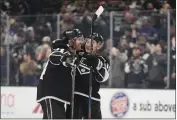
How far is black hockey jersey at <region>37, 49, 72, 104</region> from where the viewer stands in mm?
5828

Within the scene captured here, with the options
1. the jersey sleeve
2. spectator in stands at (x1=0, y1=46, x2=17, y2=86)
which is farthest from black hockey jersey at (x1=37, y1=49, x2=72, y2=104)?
spectator in stands at (x1=0, y1=46, x2=17, y2=86)

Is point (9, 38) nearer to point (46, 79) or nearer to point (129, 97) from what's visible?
point (129, 97)

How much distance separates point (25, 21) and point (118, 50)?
1.92 m

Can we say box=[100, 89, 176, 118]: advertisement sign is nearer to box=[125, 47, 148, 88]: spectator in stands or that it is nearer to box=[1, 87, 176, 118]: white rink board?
box=[1, 87, 176, 118]: white rink board

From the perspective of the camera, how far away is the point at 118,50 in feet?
32.4

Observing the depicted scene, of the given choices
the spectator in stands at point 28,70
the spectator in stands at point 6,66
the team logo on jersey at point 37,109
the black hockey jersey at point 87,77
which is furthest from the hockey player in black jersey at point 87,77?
the spectator in stands at point 6,66

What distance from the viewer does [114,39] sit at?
32.5ft

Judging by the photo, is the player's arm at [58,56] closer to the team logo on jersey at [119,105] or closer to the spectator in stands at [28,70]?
the team logo on jersey at [119,105]

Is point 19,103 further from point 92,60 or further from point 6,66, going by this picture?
point 92,60

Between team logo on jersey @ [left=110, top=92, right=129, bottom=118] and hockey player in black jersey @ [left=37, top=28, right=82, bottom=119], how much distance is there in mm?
3958

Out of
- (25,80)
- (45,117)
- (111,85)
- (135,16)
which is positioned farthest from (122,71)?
(45,117)

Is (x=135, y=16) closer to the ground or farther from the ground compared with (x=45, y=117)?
farther from the ground

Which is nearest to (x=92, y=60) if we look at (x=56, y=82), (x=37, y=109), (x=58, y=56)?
(x=58, y=56)

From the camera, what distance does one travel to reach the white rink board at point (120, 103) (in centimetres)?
955
